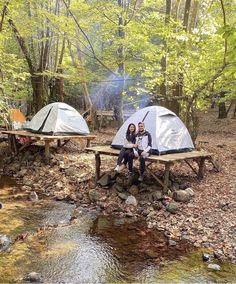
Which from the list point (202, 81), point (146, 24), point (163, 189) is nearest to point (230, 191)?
point (163, 189)

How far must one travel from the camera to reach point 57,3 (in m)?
17.7

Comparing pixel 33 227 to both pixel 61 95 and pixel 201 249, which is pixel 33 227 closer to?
pixel 201 249

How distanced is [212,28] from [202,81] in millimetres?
1670

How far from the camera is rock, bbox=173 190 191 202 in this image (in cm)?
816

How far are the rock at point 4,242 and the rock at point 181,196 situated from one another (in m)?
3.83

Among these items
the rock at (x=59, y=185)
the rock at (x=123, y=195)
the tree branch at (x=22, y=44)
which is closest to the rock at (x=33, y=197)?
the rock at (x=59, y=185)

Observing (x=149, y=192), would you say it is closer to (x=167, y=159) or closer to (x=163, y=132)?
(x=167, y=159)

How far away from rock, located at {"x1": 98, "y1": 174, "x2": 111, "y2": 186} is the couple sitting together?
557 millimetres

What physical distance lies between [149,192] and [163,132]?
190 cm

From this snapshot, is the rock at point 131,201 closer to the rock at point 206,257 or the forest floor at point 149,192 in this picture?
the forest floor at point 149,192

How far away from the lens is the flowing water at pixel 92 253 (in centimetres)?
534

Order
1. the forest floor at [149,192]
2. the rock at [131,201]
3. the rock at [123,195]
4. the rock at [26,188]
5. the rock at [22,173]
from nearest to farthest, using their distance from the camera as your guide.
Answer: the forest floor at [149,192], the rock at [131,201], the rock at [123,195], the rock at [26,188], the rock at [22,173]

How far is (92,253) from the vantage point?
613 cm

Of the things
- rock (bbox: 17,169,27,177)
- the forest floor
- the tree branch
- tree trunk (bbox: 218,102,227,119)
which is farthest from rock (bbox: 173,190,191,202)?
tree trunk (bbox: 218,102,227,119)
